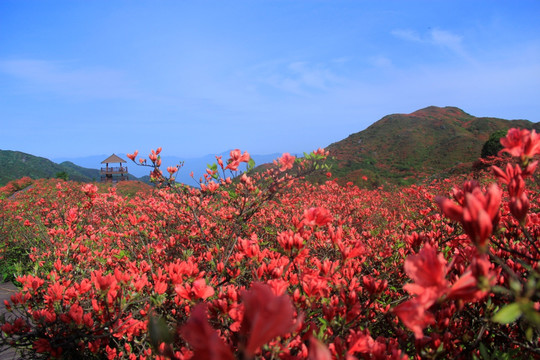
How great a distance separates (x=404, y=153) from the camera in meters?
31.6

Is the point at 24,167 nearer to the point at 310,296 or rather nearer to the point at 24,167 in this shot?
the point at 24,167

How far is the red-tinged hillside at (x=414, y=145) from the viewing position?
1042 inches

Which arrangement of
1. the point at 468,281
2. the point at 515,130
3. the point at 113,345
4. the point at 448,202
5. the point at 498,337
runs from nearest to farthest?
the point at 468,281 → the point at 448,202 → the point at 515,130 → the point at 498,337 → the point at 113,345

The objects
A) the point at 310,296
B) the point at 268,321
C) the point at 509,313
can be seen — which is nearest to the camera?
the point at 268,321

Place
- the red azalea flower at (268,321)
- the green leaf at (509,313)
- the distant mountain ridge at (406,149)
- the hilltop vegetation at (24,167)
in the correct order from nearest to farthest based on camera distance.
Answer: the red azalea flower at (268,321) < the green leaf at (509,313) < the distant mountain ridge at (406,149) < the hilltop vegetation at (24,167)

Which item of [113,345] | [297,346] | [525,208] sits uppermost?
[525,208]

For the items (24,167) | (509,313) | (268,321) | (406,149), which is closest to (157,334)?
(268,321)

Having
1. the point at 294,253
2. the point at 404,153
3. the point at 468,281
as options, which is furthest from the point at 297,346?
the point at 404,153

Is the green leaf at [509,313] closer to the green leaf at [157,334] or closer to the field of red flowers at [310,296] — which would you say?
the field of red flowers at [310,296]

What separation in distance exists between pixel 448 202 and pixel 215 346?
70 cm

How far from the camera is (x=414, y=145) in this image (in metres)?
33.0

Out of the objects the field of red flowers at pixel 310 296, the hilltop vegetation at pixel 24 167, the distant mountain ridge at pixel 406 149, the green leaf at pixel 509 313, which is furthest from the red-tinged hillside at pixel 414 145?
the hilltop vegetation at pixel 24 167

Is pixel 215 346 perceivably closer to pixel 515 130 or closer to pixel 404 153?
pixel 515 130

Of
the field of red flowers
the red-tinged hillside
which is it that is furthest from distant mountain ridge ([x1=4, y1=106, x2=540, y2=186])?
the field of red flowers
